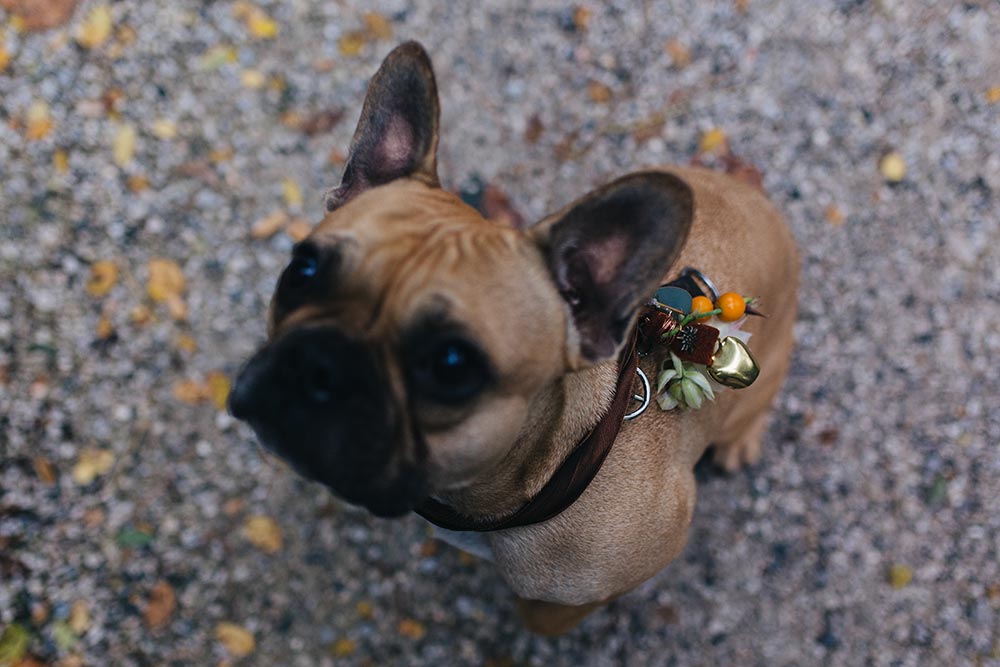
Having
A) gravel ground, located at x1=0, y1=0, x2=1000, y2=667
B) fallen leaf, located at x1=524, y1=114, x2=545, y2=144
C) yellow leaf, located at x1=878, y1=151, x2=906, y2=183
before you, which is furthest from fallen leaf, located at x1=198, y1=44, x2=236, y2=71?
yellow leaf, located at x1=878, y1=151, x2=906, y2=183

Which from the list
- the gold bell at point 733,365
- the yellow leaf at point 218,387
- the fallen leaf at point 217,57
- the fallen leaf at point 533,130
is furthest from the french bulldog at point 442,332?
the fallen leaf at point 217,57

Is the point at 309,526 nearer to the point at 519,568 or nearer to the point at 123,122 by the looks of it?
the point at 519,568

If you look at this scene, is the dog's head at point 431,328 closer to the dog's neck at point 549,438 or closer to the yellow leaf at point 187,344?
the dog's neck at point 549,438

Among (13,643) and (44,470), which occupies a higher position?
(44,470)

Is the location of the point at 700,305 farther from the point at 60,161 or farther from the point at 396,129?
the point at 60,161

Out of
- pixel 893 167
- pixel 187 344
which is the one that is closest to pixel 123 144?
pixel 187 344

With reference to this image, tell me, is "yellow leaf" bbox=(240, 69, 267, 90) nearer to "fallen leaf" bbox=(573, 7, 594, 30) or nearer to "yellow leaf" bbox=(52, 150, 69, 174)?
"yellow leaf" bbox=(52, 150, 69, 174)

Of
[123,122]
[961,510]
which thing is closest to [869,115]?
[961,510]
